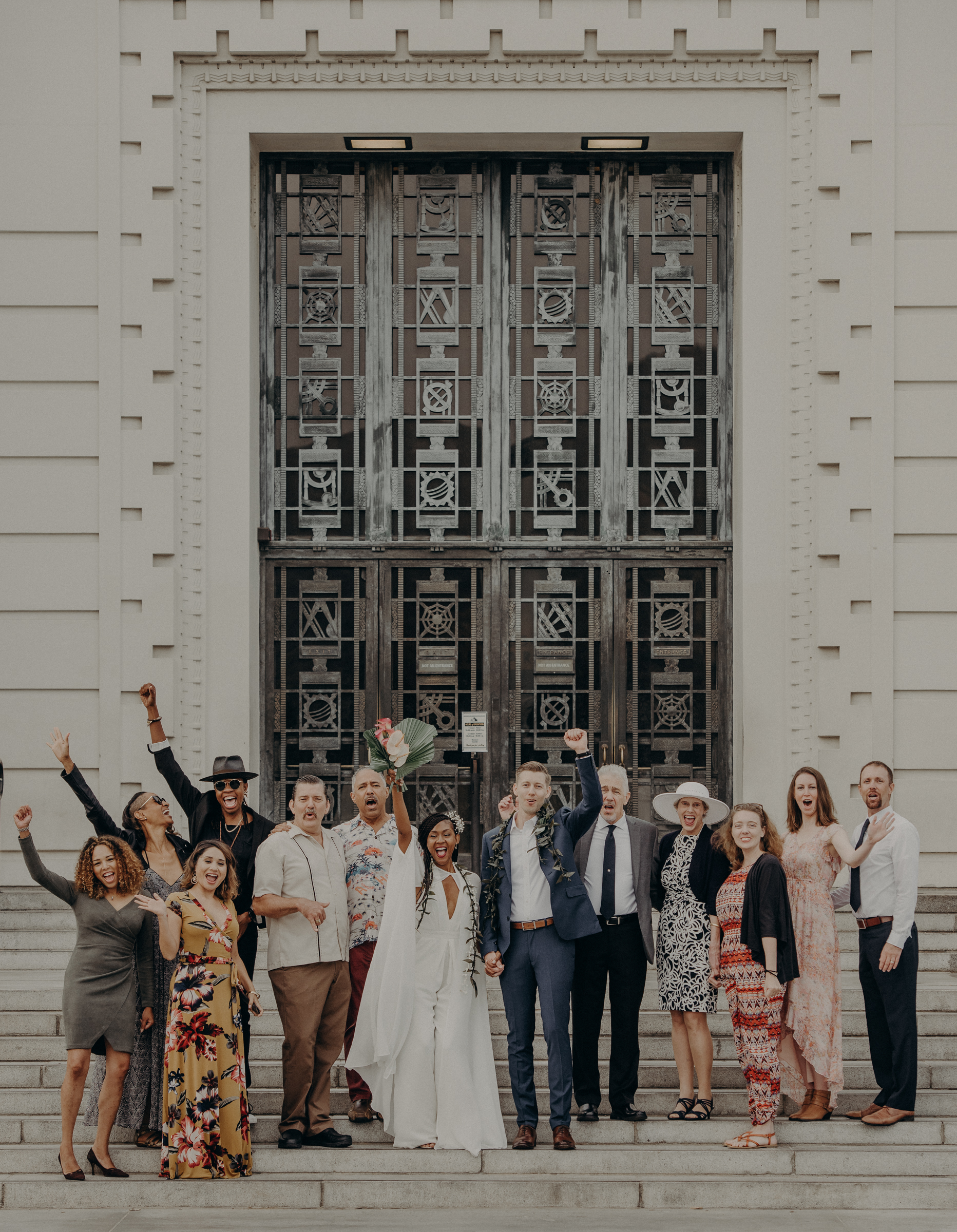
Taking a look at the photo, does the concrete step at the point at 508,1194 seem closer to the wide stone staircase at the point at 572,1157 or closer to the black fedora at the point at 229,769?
the wide stone staircase at the point at 572,1157

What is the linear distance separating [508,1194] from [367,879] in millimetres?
1938

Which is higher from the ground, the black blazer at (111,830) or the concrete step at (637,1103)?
the black blazer at (111,830)

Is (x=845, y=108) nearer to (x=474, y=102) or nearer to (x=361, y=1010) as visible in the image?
(x=474, y=102)

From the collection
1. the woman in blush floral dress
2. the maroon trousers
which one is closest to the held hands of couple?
the maroon trousers

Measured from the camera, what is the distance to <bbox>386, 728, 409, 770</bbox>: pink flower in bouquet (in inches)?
295

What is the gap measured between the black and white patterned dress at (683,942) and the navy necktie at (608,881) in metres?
0.33

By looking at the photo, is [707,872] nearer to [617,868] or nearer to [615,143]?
[617,868]

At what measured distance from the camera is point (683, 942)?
7.87 m

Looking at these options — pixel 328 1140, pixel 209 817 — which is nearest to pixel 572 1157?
pixel 328 1140

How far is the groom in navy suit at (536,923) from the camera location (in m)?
7.41

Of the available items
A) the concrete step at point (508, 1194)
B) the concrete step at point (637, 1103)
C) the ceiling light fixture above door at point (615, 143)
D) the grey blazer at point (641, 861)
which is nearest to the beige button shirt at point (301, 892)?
the concrete step at point (637, 1103)

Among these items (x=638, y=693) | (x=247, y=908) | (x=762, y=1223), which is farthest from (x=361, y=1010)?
(x=638, y=693)

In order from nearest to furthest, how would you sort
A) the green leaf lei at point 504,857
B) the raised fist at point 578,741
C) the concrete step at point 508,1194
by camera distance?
the concrete step at point 508,1194 < the raised fist at point 578,741 < the green leaf lei at point 504,857

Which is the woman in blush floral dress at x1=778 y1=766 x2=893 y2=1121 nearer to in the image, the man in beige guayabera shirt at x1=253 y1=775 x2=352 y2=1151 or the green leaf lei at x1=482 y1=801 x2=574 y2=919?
the green leaf lei at x1=482 y1=801 x2=574 y2=919
